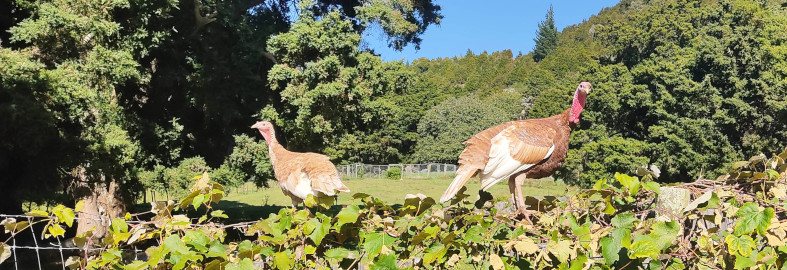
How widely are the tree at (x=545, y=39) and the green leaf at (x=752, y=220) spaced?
99.6 m

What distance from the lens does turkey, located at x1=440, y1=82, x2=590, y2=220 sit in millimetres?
4438

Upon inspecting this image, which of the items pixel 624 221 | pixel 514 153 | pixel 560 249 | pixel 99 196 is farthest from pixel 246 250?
pixel 99 196

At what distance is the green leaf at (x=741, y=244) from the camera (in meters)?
2.31

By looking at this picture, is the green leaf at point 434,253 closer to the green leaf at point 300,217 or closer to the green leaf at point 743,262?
the green leaf at point 300,217

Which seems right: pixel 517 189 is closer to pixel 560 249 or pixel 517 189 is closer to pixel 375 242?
pixel 560 249

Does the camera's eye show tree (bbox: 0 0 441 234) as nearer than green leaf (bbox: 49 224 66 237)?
No

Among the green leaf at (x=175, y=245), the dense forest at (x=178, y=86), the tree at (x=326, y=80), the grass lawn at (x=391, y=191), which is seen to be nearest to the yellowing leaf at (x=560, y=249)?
the green leaf at (x=175, y=245)

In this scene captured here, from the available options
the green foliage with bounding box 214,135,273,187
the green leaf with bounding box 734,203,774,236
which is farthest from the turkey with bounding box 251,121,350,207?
the green foliage with bounding box 214,135,273,187

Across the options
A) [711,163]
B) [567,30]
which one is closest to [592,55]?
[711,163]

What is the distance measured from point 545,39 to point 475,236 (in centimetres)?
10281

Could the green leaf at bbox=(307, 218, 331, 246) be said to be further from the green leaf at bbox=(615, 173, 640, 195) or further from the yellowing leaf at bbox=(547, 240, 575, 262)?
the green leaf at bbox=(615, 173, 640, 195)

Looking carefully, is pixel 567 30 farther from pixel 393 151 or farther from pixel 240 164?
pixel 240 164

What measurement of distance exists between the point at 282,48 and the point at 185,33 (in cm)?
244

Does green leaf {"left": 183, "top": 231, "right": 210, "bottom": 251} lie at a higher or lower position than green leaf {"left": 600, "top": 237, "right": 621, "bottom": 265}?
higher
